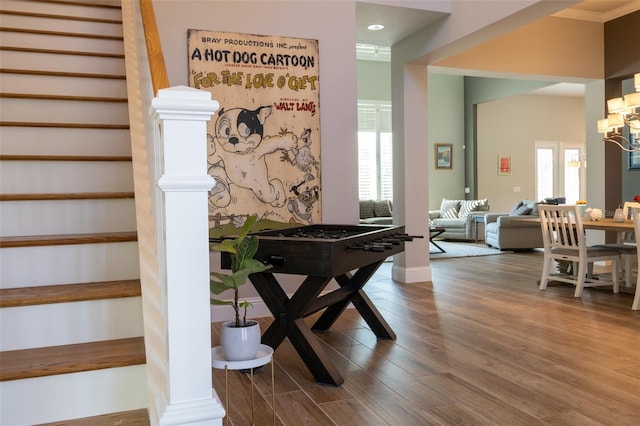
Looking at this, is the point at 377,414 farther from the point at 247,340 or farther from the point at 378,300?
the point at 378,300

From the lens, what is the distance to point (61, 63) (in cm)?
346

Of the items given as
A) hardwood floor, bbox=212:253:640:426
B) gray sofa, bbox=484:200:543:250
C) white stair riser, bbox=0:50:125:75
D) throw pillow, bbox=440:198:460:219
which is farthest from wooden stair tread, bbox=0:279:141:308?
throw pillow, bbox=440:198:460:219

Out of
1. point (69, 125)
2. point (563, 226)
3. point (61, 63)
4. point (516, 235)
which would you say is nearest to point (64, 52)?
point (61, 63)

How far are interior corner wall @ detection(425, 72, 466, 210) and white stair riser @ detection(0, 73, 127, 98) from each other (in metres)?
9.69

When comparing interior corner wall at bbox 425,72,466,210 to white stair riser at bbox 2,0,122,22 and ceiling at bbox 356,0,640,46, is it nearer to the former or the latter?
ceiling at bbox 356,0,640,46

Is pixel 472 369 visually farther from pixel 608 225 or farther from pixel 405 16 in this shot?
pixel 405 16

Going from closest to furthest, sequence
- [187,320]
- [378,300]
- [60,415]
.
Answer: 1. [187,320]
2. [60,415]
3. [378,300]

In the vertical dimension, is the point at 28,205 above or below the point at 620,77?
below

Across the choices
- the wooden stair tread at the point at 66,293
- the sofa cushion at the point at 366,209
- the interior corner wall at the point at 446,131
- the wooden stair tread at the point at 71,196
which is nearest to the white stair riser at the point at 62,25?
the wooden stair tread at the point at 71,196

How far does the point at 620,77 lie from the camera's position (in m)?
7.02

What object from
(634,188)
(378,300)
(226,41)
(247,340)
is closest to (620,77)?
(634,188)

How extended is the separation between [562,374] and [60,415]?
2.56 m

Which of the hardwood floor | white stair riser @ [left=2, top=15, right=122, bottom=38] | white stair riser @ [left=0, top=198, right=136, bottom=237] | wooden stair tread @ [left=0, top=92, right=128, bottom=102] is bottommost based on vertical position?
the hardwood floor

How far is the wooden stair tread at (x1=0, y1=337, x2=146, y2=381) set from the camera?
1748mm
